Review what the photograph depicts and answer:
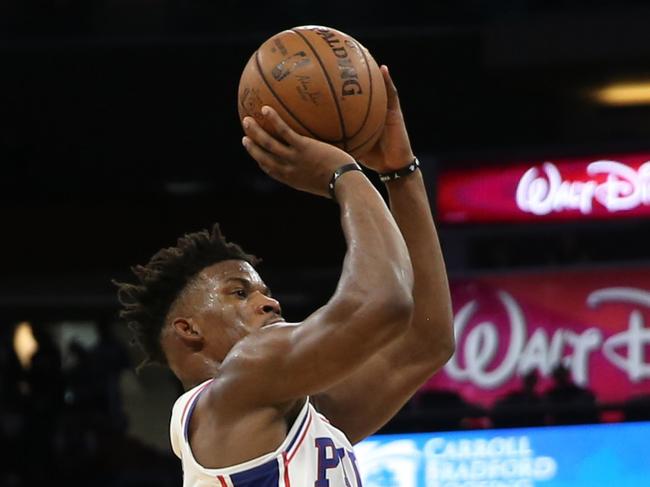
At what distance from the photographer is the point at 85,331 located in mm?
11570

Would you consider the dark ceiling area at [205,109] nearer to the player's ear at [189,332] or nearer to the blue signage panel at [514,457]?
the blue signage panel at [514,457]

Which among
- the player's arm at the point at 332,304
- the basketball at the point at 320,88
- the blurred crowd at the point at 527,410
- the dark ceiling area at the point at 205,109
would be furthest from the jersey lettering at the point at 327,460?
the dark ceiling area at the point at 205,109

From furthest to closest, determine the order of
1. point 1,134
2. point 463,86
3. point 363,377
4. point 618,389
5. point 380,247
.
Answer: point 1,134 → point 463,86 → point 618,389 → point 363,377 → point 380,247

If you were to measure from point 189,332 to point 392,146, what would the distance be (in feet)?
2.16

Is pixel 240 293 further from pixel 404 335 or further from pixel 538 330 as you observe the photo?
pixel 538 330

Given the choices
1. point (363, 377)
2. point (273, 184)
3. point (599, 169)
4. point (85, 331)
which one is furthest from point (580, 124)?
point (363, 377)

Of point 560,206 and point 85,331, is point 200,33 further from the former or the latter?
point 560,206

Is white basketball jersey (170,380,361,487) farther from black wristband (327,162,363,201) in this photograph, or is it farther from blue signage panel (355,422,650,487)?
blue signage panel (355,422,650,487)

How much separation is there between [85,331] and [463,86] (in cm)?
370

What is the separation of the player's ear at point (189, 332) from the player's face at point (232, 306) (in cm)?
2

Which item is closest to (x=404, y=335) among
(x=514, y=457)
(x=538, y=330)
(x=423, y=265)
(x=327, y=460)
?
(x=423, y=265)

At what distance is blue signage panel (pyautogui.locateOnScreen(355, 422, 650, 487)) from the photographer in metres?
7.21

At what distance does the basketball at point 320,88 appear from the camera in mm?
3031

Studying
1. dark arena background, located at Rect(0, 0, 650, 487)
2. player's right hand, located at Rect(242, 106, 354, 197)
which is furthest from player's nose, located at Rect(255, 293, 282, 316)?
dark arena background, located at Rect(0, 0, 650, 487)
